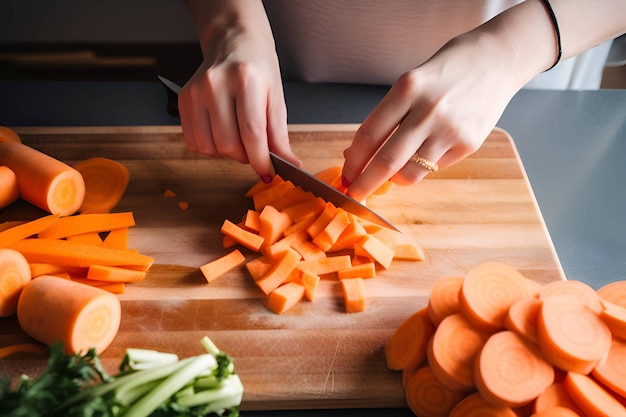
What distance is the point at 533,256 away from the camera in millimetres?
2229

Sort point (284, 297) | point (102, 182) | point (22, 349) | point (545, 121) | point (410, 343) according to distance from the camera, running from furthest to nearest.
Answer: point (545, 121)
point (102, 182)
point (284, 297)
point (22, 349)
point (410, 343)

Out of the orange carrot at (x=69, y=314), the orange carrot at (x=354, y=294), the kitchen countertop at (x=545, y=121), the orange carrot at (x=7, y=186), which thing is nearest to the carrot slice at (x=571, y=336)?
the orange carrot at (x=354, y=294)

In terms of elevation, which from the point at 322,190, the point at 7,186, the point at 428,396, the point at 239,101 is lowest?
the point at 428,396

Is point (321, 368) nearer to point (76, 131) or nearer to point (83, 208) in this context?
point (83, 208)

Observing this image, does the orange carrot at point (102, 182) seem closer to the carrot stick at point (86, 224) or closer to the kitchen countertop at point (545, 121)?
the carrot stick at point (86, 224)

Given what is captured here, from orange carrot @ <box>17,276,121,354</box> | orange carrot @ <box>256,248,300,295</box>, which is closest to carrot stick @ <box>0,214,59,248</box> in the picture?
orange carrot @ <box>17,276,121,354</box>

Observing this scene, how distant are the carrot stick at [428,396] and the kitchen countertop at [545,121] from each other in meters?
0.94

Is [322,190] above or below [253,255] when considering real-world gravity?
above

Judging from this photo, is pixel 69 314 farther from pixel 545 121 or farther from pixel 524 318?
pixel 545 121

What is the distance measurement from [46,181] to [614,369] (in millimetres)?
2050

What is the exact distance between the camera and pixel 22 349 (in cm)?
189

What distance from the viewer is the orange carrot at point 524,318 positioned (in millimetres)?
1609

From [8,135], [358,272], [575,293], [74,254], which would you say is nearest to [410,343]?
[358,272]

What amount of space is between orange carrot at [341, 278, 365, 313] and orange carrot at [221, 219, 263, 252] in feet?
1.22
